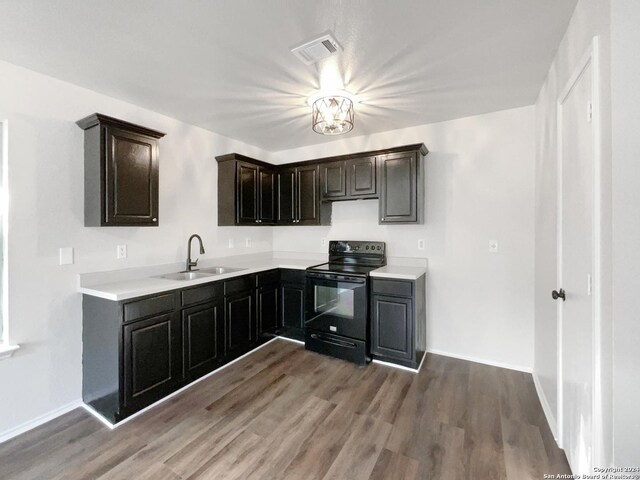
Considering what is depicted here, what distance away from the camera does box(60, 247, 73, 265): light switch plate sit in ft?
7.27

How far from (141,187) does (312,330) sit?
2.21 meters

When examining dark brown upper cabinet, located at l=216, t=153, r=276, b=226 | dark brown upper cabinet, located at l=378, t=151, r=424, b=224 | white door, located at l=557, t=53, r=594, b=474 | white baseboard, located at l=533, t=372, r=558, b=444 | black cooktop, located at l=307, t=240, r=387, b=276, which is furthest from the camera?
dark brown upper cabinet, located at l=216, t=153, r=276, b=226

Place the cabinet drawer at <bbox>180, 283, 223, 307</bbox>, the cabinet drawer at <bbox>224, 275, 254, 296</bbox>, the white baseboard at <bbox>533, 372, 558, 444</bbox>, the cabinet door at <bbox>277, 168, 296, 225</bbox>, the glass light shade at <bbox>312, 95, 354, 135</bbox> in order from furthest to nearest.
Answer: the cabinet door at <bbox>277, 168, 296, 225</bbox> → the cabinet drawer at <bbox>224, 275, 254, 296</bbox> → the cabinet drawer at <bbox>180, 283, 223, 307</bbox> → the glass light shade at <bbox>312, 95, 354, 135</bbox> → the white baseboard at <bbox>533, 372, 558, 444</bbox>

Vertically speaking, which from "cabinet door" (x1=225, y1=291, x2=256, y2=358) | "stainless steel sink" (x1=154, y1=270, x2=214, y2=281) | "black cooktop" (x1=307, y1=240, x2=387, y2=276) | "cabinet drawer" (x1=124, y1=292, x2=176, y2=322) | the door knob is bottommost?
"cabinet door" (x1=225, y1=291, x2=256, y2=358)

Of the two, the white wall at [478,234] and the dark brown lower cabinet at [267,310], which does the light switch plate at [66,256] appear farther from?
the white wall at [478,234]

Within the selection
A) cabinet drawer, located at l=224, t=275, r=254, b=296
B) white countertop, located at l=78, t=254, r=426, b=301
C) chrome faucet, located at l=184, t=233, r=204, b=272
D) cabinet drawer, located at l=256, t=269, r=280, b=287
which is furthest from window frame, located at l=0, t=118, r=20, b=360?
cabinet drawer, located at l=256, t=269, r=280, b=287

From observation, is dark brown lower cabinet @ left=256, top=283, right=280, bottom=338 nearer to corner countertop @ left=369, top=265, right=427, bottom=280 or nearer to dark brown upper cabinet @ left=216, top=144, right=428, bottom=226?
dark brown upper cabinet @ left=216, top=144, right=428, bottom=226

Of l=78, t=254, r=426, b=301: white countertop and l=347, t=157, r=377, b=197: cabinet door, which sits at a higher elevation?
l=347, t=157, r=377, b=197: cabinet door

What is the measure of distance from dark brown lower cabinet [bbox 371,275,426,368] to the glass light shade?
1.52m

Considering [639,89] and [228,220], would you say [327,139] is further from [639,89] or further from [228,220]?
[639,89]

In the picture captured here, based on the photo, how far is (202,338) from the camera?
8.59ft

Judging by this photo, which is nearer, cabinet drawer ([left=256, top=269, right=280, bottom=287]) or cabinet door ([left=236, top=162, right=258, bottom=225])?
cabinet drawer ([left=256, top=269, right=280, bottom=287])

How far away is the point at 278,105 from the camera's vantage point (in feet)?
8.75

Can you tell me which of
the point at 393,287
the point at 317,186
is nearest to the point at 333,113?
the point at 317,186
